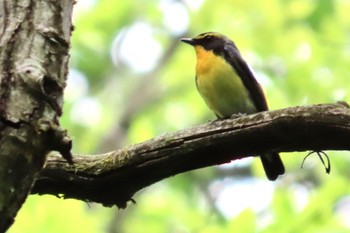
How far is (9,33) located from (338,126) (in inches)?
48.8

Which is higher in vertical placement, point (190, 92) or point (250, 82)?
point (190, 92)

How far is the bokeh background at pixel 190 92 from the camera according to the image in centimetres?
542

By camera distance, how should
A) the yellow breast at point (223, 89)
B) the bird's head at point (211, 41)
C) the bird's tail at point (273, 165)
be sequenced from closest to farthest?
1. the bird's tail at point (273, 165)
2. the yellow breast at point (223, 89)
3. the bird's head at point (211, 41)

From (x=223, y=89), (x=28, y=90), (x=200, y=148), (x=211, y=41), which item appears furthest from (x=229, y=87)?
(x=28, y=90)

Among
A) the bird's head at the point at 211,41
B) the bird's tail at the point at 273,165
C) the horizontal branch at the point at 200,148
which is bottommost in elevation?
the horizontal branch at the point at 200,148

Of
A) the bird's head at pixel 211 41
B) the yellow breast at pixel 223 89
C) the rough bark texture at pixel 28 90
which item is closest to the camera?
the rough bark texture at pixel 28 90

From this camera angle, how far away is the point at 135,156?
9.16ft

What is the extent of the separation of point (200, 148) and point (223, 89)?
2295 millimetres

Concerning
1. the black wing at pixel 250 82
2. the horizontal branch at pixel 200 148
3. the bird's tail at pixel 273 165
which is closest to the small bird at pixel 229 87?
the black wing at pixel 250 82

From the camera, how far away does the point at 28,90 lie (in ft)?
7.54

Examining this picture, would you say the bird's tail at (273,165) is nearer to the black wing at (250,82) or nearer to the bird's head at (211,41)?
the black wing at (250,82)

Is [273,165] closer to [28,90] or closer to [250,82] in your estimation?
[250,82]

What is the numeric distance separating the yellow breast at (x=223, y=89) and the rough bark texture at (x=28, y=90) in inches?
99.0

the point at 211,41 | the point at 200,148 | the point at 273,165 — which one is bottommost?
the point at 200,148
